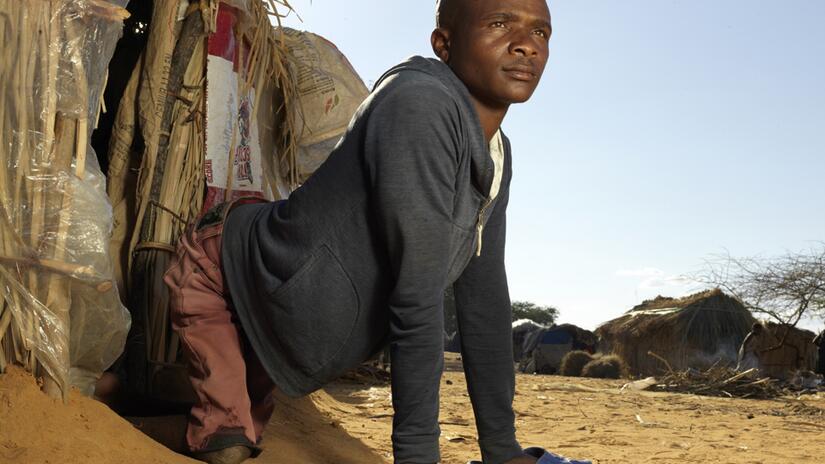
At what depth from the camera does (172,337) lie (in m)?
2.71

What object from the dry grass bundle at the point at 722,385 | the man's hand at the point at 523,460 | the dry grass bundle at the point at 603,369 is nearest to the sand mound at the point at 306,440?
the man's hand at the point at 523,460

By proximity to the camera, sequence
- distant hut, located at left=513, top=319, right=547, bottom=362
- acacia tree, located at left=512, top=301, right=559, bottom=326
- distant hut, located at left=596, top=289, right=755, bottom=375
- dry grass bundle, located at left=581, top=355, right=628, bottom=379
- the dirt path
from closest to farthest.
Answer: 1. the dirt path
2. dry grass bundle, located at left=581, top=355, right=628, bottom=379
3. distant hut, located at left=596, top=289, right=755, bottom=375
4. distant hut, located at left=513, top=319, right=547, bottom=362
5. acacia tree, located at left=512, top=301, right=559, bottom=326

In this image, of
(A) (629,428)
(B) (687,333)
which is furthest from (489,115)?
(B) (687,333)

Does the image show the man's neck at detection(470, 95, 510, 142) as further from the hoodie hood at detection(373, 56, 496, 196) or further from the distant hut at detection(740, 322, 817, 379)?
the distant hut at detection(740, 322, 817, 379)

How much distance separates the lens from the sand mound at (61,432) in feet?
5.49

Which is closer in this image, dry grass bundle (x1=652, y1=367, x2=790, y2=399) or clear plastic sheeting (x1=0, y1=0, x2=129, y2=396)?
clear plastic sheeting (x1=0, y1=0, x2=129, y2=396)

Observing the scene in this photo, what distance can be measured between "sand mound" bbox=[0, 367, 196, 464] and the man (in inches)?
6.4

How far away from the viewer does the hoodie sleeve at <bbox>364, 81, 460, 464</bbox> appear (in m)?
1.63

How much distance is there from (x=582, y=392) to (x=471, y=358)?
680 centimetres

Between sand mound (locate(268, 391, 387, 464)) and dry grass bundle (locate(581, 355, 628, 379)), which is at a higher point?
sand mound (locate(268, 391, 387, 464))

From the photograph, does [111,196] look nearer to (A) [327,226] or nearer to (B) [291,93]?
(B) [291,93]

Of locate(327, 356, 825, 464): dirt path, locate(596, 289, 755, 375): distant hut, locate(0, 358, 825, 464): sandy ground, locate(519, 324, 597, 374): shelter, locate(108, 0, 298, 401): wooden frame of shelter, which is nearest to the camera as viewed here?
locate(0, 358, 825, 464): sandy ground

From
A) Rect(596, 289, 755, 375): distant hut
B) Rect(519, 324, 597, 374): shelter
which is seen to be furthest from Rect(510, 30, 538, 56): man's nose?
Rect(519, 324, 597, 374): shelter

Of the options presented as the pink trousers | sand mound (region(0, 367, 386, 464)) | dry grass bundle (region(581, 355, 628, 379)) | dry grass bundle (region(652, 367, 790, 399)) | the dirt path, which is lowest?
dry grass bundle (region(581, 355, 628, 379))
